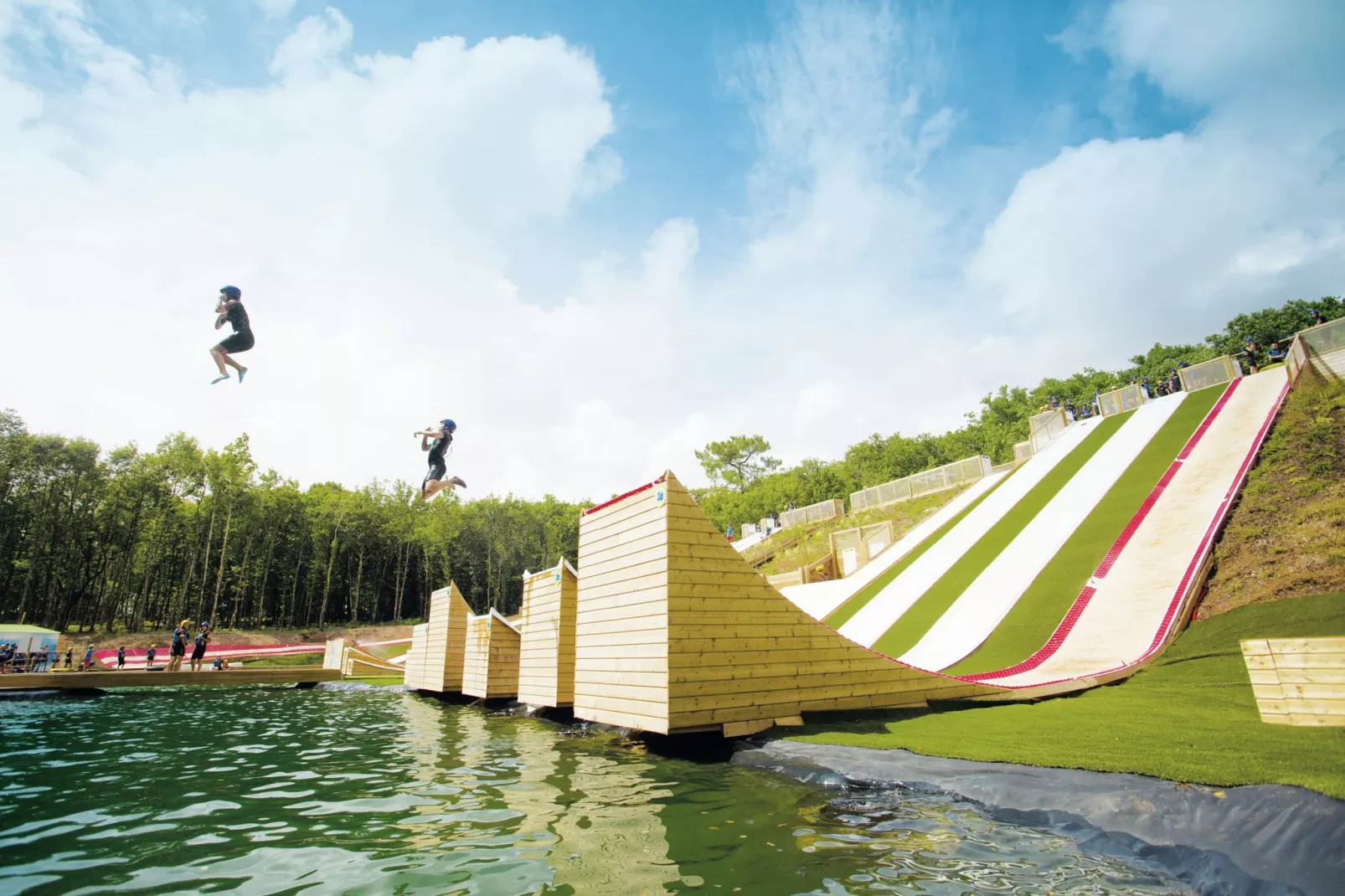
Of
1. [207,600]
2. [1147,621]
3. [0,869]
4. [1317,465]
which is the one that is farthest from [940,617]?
[207,600]

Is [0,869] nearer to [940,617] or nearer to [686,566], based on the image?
[686,566]

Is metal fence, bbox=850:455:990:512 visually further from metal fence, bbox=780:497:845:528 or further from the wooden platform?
the wooden platform

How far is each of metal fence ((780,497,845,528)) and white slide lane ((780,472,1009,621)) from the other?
32.9 feet

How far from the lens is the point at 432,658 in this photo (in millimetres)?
19297

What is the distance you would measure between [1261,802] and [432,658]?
764 inches

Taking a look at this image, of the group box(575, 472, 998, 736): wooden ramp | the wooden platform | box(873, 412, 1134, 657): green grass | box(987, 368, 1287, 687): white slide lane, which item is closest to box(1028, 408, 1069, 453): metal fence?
box(873, 412, 1134, 657): green grass

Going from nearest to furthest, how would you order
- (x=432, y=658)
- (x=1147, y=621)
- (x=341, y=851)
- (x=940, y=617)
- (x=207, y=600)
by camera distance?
1. (x=341, y=851)
2. (x=1147, y=621)
3. (x=940, y=617)
4. (x=432, y=658)
5. (x=207, y=600)

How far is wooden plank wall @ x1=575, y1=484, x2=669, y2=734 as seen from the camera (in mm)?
8695

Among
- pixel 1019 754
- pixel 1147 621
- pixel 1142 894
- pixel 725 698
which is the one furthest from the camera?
pixel 1147 621

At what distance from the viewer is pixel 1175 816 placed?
439 centimetres

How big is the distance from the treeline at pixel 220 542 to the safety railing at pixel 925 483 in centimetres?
3877

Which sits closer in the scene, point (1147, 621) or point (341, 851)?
point (341, 851)

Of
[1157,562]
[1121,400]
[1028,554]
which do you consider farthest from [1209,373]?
[1157,562]

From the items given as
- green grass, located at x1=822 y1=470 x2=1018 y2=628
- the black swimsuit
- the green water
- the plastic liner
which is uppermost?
the black swimsuit
